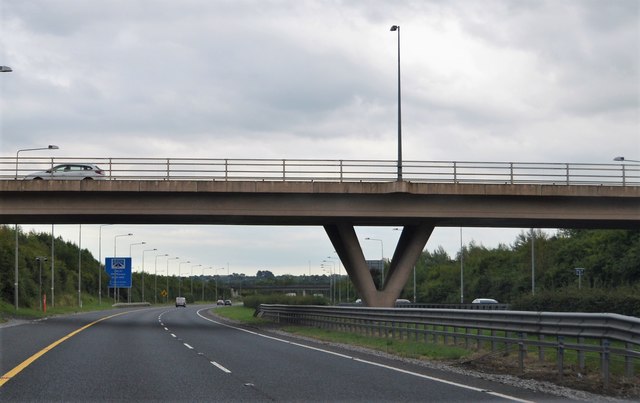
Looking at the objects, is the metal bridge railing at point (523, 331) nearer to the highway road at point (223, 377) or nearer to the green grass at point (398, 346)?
the green grass at point (398, 346)

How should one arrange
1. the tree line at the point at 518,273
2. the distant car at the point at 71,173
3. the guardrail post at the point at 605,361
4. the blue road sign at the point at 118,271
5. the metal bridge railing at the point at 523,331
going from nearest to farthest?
1. the guardrail post at the point at 605,361
2. the metal bridge railing at the point at 523,331
3. the tree line at the point at 518,273
4. the distant car at the point at 71,173
5. the blue road sign at the point at 118,271

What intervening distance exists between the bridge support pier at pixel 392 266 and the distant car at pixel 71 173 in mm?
11876

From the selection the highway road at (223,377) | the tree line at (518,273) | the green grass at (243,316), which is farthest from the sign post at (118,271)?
the highway road at (223,377)

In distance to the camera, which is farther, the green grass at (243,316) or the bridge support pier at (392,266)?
the green grass at (243,316)

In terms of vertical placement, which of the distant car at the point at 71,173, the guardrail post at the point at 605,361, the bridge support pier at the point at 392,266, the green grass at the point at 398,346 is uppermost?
the distant car at the point at 71,173

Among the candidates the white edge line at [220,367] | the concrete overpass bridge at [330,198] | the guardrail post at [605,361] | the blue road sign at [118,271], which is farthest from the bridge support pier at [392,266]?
the blue road sign at [118,271]

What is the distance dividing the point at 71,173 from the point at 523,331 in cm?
3024

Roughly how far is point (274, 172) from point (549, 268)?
1920 inches

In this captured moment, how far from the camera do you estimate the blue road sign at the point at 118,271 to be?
301 feet

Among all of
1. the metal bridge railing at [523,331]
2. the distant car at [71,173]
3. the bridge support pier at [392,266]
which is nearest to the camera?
the metal bridge railing at [523,331]

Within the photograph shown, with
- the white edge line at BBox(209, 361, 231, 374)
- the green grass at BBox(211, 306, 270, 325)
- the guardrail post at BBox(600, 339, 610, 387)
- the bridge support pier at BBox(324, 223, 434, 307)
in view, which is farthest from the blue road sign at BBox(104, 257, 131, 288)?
the guardrail post at BBox(600, 339, 610, 387)

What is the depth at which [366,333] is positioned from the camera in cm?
2797

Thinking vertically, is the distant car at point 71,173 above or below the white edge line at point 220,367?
above

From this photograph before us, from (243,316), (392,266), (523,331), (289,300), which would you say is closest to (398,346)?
(523,331)
